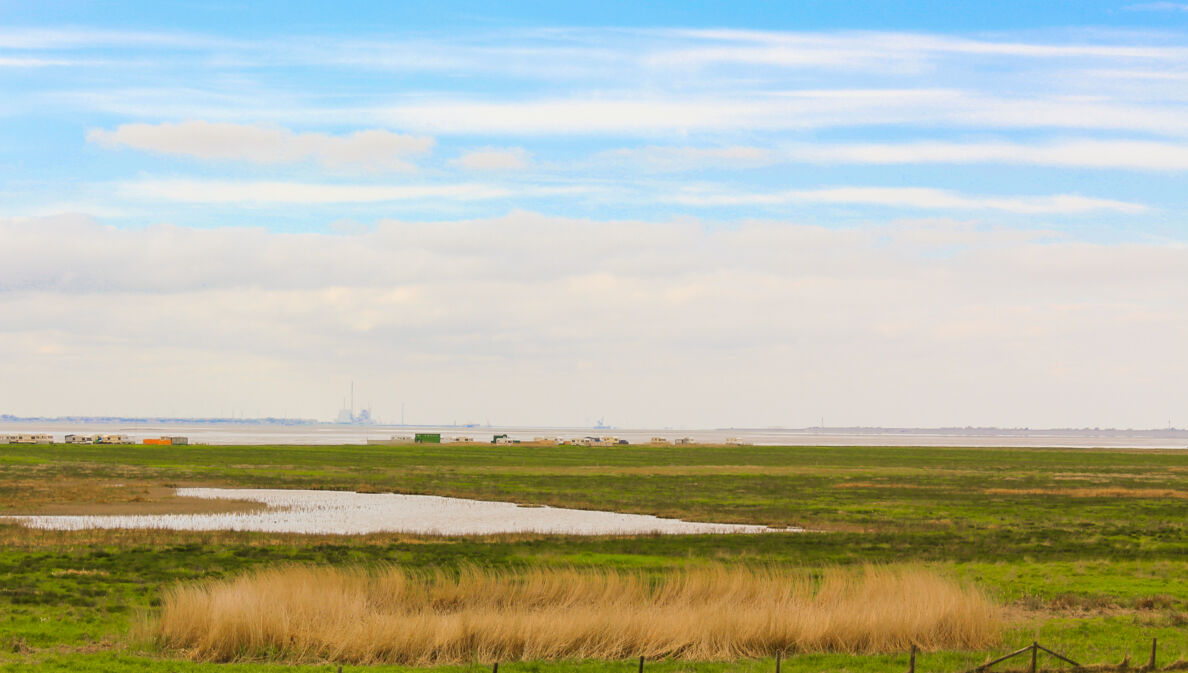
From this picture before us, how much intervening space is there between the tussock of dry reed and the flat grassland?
0.77 metres

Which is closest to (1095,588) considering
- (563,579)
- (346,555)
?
(563,579)

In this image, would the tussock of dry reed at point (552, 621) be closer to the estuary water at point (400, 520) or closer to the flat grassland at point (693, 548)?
the flat grassland at point (693, 548)

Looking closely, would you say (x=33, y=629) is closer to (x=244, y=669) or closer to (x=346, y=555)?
(x=244, y=669)

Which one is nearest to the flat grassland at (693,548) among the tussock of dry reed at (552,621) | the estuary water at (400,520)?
the tussock of dry reed at (552,621)

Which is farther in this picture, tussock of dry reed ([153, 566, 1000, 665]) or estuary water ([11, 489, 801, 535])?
estuary water ([11, 489, 801, 535])

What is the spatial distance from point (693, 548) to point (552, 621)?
63.2 feet

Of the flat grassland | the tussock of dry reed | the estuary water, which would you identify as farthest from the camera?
the estuary water

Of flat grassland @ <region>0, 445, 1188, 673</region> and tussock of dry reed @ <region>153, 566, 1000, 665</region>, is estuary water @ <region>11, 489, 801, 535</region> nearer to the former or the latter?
flat grassland @ <region>0, 445, 1188, 673</region>

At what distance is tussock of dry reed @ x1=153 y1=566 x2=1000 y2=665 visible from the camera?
23547mm

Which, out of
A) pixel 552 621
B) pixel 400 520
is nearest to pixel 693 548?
pixel 552 621

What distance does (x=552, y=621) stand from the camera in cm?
2472

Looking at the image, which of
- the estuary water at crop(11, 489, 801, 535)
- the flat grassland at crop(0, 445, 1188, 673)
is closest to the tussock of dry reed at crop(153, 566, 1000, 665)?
the flat grassland at crop(0, 445, 1188, 673)

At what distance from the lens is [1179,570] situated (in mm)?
37469

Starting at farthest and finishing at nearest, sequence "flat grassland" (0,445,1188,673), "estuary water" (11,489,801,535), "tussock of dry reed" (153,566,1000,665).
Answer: "estuary water" (11,489,801,535) → "flat grassland" (0,445,1188,673) → "tussock of dry reed" (153,566,1000,665)
